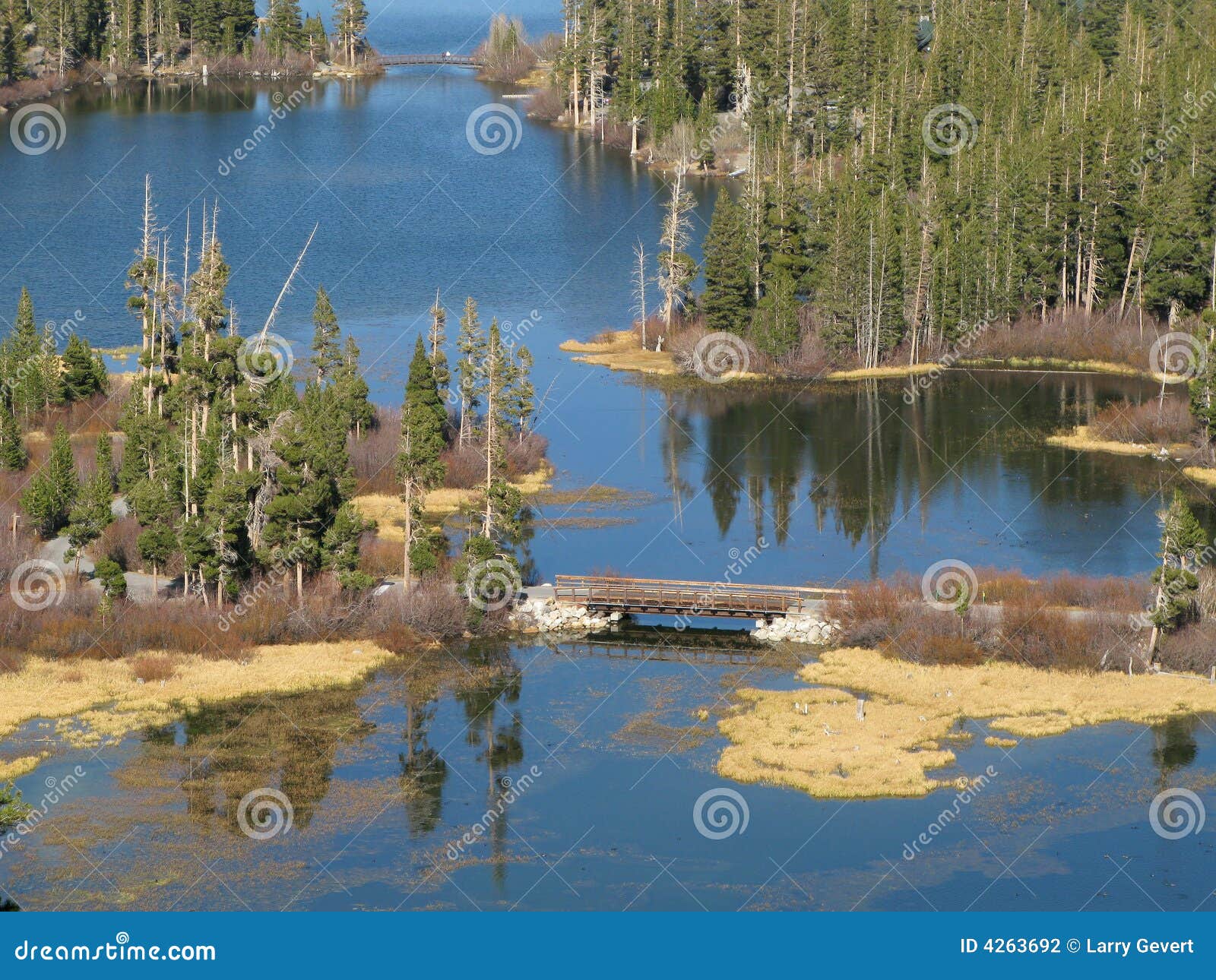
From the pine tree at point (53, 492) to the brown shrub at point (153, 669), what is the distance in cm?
1101

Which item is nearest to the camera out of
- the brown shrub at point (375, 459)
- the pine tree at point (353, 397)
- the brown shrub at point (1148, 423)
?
the brown shrub at point (375, 459)

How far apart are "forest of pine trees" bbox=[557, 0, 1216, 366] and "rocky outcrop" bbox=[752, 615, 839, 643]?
124 feet

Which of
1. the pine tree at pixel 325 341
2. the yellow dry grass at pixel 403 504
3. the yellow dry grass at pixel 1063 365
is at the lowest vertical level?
the yellow dry grass at pixel 403 504

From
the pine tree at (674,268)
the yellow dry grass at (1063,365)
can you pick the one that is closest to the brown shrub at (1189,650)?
the yellow dry grass at (1063,365)

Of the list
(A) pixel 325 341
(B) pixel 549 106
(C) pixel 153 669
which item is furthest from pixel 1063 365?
(B) pixel 549 106

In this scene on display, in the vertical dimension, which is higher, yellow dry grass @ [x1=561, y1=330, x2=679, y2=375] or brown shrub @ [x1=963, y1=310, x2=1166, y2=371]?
brown shrub @ [x1=963, y1=310, x2=1166, y2=371]

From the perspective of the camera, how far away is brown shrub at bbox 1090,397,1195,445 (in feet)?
278

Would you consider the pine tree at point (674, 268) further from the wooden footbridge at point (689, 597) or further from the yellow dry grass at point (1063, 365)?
the wooden footbridge at point (689, 597)

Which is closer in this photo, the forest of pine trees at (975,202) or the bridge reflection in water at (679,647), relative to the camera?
the bridge reflection in water at (679,647)

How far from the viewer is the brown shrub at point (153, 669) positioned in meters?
58.0

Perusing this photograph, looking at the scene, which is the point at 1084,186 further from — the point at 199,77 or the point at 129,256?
the point at 199,77

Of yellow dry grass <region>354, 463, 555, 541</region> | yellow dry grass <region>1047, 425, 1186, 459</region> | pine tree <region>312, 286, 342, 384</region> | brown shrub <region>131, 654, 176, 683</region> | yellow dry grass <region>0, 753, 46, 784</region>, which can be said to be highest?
pine tree <region>312, 286, 342, 384</region>

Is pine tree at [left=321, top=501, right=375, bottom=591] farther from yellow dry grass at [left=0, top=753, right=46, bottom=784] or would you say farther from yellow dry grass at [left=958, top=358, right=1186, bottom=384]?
yellow dry grass at [left=958, top=358, right=1186, bottom=384]

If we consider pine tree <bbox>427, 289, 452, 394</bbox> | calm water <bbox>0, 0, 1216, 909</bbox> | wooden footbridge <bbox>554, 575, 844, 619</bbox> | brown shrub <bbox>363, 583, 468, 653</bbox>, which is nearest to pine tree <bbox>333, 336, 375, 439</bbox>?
pine tree <bbox>427, 289, 452, 394</bbox>
